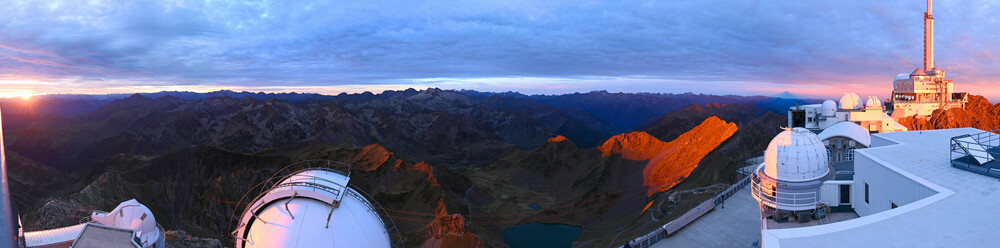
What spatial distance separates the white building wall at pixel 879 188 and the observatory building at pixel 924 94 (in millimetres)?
58749

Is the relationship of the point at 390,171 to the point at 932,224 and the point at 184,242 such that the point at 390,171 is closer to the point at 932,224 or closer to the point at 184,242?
the point at 184,242

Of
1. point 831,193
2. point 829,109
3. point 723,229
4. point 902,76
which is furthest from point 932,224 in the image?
point 902,76

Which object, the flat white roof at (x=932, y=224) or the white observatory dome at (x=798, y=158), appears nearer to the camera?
the flat white roof at (x=932, y=224)

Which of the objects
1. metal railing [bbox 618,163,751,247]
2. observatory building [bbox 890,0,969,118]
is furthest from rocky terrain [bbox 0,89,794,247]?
observatory building [bbox 890,0,969,118]

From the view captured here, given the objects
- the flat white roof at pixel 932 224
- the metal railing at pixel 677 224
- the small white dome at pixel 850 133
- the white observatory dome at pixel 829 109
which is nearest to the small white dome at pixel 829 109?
the white observatory dome at pixel 829 109

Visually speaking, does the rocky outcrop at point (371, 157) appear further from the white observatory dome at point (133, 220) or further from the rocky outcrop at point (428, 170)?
the white observatory dome at point (133, 220)

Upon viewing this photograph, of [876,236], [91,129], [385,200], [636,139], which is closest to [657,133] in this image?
[636,139]

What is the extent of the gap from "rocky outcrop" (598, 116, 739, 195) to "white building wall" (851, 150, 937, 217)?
34.0 m

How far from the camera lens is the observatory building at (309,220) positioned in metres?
13.1

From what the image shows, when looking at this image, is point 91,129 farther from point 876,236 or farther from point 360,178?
point 876,236

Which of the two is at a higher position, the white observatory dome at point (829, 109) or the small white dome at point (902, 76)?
the small white dome at point (902, 76)

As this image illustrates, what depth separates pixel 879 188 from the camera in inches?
797

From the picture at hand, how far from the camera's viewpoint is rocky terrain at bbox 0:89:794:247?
4862 cm

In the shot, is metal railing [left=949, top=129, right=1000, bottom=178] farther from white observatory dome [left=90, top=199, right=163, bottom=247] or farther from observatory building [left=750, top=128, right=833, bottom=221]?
white observatory dome [left=90, top=199, right=163, bottom=247]
